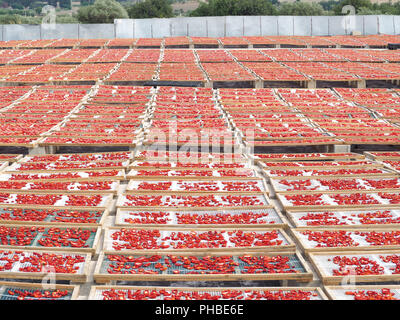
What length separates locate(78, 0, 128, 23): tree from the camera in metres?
46.0

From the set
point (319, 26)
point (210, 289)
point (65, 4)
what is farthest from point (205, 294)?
point (65, 4)

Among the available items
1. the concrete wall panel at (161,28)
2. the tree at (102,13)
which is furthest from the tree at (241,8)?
the concrete wall panel at (161,28)

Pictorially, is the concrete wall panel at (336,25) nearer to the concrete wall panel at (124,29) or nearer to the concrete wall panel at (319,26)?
the concrete wall panel at (319,26)

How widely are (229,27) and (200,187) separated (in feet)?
97.9

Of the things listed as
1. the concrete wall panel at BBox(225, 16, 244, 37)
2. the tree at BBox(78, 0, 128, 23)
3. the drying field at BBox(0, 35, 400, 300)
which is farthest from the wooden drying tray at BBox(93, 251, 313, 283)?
the tree at BBox(78, 0, 128, 23)

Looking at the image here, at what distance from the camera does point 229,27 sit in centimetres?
3653

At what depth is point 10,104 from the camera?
1614 cm

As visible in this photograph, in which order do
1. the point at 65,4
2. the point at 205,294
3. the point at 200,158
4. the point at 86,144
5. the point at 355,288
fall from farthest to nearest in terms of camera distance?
the point at 65,4
the point at 86,144
the point at 200,158
the point at 355,288
the point at 205,294

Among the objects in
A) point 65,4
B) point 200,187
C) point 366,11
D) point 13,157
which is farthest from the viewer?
point 65,4

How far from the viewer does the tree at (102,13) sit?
46000 mm

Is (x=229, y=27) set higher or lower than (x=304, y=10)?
lower

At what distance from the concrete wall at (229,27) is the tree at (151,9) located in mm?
19133

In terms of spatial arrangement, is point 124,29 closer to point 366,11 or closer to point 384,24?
point 384,24

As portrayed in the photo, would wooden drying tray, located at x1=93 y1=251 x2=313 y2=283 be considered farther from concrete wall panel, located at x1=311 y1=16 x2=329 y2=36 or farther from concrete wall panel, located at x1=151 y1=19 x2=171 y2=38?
concrete wall panel, located at x1=311 y1=16 x2=329 y2=36
